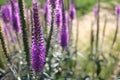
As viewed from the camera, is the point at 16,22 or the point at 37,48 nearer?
the point at 37,48

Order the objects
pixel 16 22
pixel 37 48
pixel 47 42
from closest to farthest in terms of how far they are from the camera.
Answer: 1. pixel 37 48
2. pixel 47 42
3. pixel 16 22

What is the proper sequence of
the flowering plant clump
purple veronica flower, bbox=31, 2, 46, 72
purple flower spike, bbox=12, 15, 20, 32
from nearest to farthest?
purple veronica flower, bbox=31, 2, 46, 72 → the flowering plant clump → purple flower spike, bbox=12, 15, 20, 32

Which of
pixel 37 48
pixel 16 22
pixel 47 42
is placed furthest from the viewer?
pixel 16 22

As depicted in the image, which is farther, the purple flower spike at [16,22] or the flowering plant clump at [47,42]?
the purple flower spike at [16,22]

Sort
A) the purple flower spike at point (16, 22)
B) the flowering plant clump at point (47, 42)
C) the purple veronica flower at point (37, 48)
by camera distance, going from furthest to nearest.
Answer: the purple flower spike at point (16, 22) → the flowering plant clump at point (47, 42) → the purple veronica flower at point (37, 48)

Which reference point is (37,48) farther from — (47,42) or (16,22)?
(16,22)

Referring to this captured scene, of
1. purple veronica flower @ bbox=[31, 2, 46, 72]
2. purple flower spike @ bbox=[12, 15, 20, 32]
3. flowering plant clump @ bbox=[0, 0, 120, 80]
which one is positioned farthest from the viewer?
purple flower spike @ bbox=[12, 15, 20, 32]

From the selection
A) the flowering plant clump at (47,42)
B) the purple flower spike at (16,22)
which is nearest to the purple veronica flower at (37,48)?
the flowering plant clump at (47,42)

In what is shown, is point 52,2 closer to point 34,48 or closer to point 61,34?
point 34,48

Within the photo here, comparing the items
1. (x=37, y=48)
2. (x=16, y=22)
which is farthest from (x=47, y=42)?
(x=16, y=22)

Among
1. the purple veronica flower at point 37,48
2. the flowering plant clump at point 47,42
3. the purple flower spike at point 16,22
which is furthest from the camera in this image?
the purple flower spike at point 16,22

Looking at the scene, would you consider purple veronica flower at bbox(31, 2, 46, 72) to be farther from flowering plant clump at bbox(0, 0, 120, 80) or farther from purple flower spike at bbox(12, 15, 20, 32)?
purple flower spike at bbox(12, 15, 20, 32)

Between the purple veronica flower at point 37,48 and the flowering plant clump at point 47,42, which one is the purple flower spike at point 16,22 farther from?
the purple veronica flower at point 37,48

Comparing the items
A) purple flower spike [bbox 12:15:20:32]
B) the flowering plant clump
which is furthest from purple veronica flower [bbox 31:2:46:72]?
purple flower spike [bbox 12:15:20:32]
